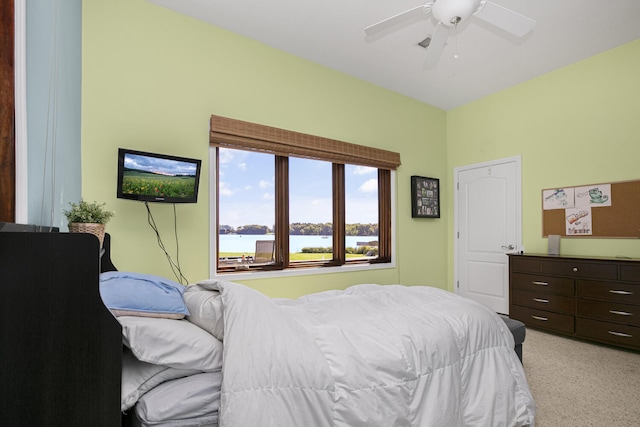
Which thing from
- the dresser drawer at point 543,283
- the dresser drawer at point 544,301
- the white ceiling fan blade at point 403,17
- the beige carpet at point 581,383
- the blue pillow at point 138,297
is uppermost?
the white ceiling fan blade at point 403,17

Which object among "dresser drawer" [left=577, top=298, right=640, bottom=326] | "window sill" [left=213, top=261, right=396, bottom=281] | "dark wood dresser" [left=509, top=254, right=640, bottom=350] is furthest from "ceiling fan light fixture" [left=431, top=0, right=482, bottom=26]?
"dresser drawer" [left=577, top=298, right=640, bottom=326]

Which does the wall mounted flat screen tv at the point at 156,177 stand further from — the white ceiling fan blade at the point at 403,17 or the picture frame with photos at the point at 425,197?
the picture frame with photos at the point at 425,197

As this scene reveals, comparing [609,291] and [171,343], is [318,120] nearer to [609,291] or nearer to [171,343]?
[171,343]

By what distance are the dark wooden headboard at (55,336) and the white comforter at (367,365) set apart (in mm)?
356

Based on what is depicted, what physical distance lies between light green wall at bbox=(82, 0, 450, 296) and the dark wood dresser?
5.63 feet

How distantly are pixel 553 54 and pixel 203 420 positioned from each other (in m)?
4.51

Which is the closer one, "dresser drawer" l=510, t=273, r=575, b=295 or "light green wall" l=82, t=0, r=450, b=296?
"light green wall" l=82, t=0, r=450, b=296

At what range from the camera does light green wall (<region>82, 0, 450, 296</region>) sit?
8.32ft

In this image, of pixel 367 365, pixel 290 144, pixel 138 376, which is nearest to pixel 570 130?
pixel 290 144

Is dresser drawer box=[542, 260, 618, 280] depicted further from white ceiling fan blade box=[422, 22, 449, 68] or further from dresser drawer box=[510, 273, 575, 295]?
white ceiling fan blade box=[422, 22, 449, 68]

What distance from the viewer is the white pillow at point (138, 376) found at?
1051 millimetres

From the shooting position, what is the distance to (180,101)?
2.89 m

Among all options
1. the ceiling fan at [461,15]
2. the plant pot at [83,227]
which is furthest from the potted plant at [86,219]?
the ceiling fan at [461,15]

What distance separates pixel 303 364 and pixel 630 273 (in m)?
3.42
